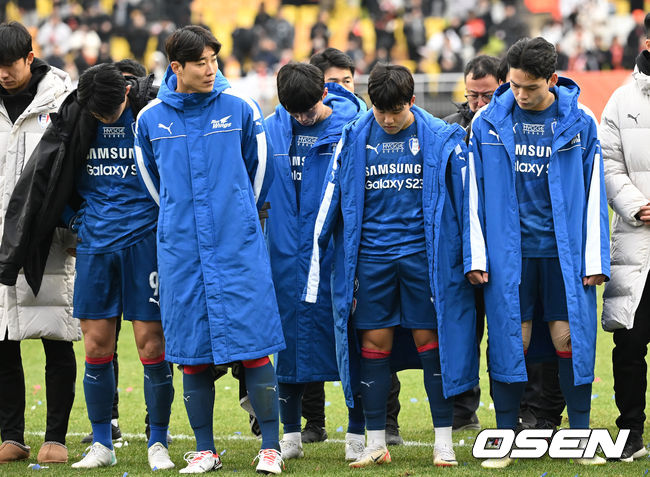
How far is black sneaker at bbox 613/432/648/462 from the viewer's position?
5922 mm

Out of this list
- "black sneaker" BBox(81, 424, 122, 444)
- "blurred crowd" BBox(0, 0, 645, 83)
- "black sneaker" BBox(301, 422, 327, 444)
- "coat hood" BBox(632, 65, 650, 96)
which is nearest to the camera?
"coat hood" BBox(632, 65, 650, 96)

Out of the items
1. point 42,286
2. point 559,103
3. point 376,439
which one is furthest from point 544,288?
point 42,286

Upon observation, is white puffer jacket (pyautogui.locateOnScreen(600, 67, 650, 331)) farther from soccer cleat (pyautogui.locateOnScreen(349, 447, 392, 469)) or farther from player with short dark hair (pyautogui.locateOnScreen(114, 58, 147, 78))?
player with short dark hair (pyautogui.locateOnScreen(114, 58, 147, 78))

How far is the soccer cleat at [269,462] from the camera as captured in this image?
562cm

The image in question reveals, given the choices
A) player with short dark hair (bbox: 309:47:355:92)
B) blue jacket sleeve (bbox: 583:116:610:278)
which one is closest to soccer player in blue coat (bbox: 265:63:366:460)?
player with short dark hair (bbox: 309:47:355:92)

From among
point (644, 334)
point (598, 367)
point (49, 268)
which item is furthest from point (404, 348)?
point (598, 367)

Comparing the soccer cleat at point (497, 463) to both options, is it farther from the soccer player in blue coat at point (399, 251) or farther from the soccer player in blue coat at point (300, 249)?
the soccer player in blue coat at point (300, 249)

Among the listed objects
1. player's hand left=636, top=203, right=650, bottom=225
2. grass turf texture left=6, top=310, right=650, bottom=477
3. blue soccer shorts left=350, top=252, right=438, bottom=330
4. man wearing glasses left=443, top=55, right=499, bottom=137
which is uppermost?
man wearing glasses left=443, top=55, right=499, bottom=137

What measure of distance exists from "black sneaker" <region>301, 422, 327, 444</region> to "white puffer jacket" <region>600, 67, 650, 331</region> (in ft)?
6.77

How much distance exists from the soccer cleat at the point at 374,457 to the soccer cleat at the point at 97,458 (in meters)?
1.40

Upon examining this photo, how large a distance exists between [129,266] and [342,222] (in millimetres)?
1204

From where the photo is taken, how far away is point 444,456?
5.82 m

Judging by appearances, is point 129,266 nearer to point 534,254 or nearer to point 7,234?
point 7,234

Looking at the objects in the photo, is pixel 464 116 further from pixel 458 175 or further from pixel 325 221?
pixel 325 221
